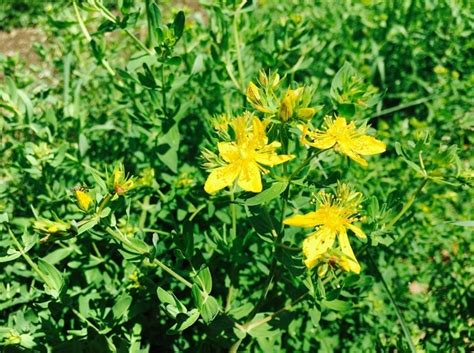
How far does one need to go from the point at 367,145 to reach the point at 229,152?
430 millimetres

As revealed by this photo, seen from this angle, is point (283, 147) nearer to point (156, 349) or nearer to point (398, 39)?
point (156, 349)

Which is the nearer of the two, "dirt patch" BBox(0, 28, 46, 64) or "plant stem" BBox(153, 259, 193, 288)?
"plant stem" BBox(153, 259, 193, 288)

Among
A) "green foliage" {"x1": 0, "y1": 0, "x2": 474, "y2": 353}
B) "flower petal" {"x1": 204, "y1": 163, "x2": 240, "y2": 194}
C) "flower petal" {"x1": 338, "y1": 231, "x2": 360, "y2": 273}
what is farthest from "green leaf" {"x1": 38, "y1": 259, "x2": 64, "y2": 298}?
"flower petal" {"x1": 338, "y1": 231, "x2": 360, "y2": 273}

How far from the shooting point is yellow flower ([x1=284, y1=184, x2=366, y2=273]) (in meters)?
1.36

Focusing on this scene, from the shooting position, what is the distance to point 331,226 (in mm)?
1447

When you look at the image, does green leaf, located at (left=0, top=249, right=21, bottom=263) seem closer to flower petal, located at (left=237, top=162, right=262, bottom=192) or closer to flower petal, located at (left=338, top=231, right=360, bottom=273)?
flower petal, located at (left=237, top=162, right=262, bottom=192)

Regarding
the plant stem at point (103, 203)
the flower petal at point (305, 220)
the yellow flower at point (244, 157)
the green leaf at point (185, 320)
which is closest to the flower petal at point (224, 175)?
the yellow flower at point (244, 157)

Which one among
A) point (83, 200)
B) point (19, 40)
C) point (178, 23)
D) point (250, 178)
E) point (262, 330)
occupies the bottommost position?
point (262, 330)

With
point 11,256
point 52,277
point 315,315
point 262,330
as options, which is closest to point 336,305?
point 315,315

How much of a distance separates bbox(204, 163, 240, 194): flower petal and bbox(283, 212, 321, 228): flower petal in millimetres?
217

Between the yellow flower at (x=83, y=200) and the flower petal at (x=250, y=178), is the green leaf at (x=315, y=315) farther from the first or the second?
the yellow flower at (x=83, y=200)

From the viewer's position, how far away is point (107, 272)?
2264 mm

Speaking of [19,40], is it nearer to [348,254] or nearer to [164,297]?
[164,297]

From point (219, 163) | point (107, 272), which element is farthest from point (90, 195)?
point (107, 272)
